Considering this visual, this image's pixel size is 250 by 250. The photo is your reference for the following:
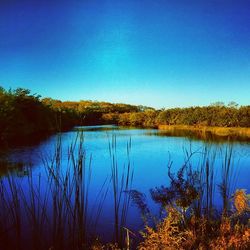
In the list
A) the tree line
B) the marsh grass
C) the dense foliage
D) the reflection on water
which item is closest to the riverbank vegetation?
the marsh grass

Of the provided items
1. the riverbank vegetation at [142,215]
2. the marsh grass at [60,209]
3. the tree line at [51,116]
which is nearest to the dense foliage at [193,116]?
the tree line at [51,116]

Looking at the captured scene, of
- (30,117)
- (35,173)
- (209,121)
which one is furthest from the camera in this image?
(209,121)

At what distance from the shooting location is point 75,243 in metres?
2.74

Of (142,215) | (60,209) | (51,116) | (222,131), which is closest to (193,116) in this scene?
(51,116)

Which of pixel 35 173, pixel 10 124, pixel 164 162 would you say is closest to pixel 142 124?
pixel 10 124

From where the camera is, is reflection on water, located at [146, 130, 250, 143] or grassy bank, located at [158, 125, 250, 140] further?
grassy bank, located at [158, 125, 250, 140]

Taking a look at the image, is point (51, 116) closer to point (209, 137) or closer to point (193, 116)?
point (193, 116)

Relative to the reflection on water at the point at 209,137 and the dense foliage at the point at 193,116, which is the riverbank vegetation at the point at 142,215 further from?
the dense foliage at the point at 193,116

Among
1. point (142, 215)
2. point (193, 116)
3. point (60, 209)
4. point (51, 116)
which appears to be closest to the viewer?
point (60, 209)

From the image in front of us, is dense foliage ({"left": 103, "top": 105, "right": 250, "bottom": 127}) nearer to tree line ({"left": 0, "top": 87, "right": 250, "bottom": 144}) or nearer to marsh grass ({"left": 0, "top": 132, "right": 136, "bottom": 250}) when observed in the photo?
tree line ({"left": 0, "top": 87, "right": 250, "bottom": 144})

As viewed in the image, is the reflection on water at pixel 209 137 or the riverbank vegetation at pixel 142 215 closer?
the riverbank vegetation at pixel 142 215

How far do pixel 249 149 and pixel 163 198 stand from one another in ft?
45.8

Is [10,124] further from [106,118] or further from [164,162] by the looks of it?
[106,118]

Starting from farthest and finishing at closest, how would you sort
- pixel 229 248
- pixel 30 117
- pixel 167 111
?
1. pixel 167 111
2. pixel 30 117
3. pixel 229 248
